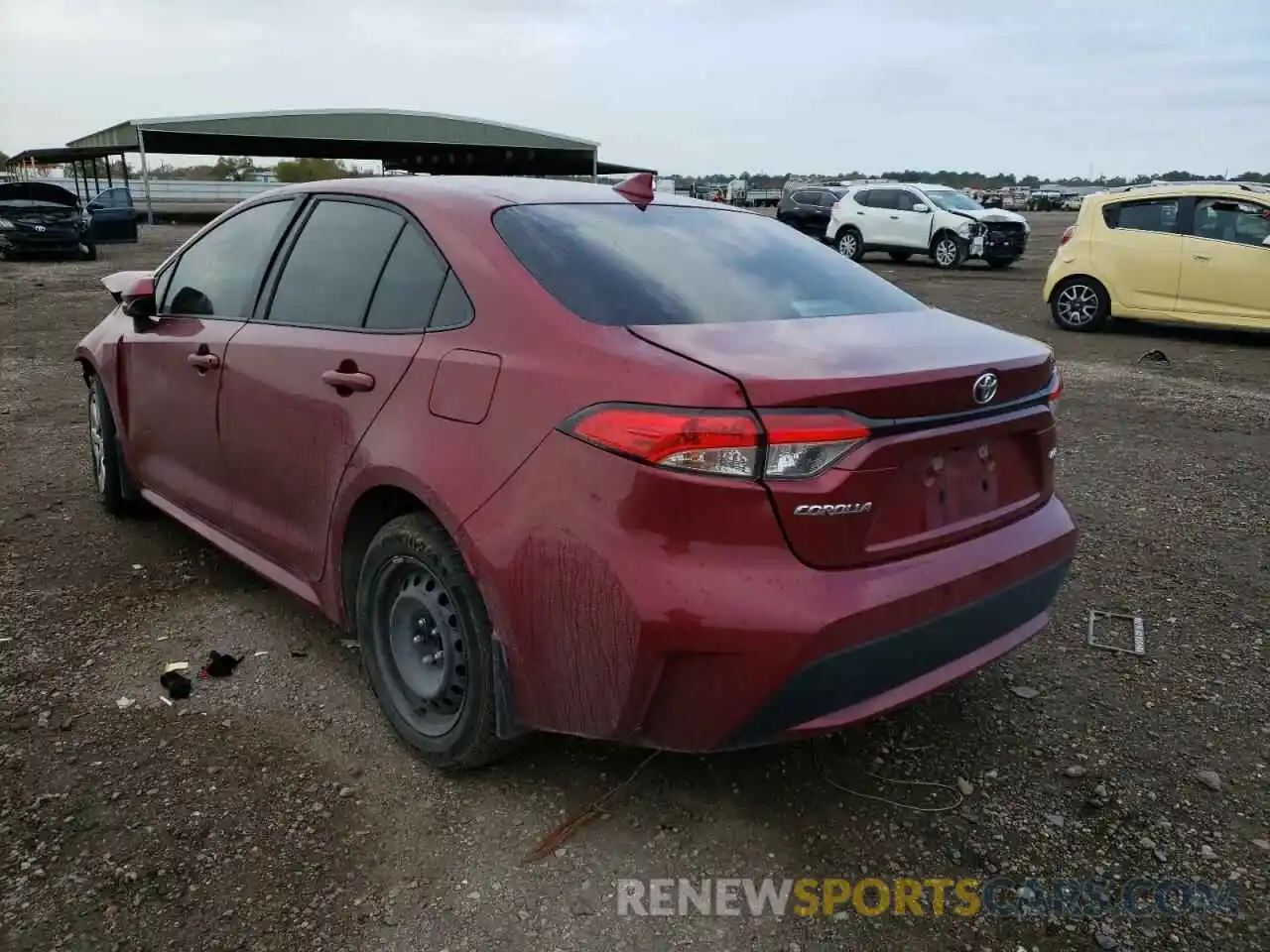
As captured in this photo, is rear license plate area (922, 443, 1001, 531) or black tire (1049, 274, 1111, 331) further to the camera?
black tire (1049, 274, 1111, 331)

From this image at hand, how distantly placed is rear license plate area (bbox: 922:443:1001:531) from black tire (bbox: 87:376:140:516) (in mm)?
3777

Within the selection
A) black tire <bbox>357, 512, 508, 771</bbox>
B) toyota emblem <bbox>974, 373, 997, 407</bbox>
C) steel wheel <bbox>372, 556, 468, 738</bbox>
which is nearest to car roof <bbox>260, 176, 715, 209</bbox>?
black tire <bbox>357, 512, 508, 771</bbox>

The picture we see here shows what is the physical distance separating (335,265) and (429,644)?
4.22ft

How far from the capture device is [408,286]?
2822 mm

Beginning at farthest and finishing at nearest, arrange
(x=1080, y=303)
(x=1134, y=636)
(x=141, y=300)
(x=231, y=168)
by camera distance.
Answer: (x=231, y=168), (x=1080, y=303), (x=141, y=300), (x=1134, y=636)

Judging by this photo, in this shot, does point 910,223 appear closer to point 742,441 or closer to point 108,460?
point 108,460

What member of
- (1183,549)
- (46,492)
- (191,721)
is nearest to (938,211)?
(1183,549)

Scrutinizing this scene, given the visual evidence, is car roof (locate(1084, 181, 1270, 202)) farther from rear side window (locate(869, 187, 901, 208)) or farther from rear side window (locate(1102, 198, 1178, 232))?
rear side window (locate(869, 187, 901, 208))

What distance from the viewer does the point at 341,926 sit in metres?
2.21

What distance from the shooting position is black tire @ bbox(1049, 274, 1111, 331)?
1164cm

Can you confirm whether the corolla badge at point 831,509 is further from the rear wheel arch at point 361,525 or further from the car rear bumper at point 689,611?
the rear wheel arch at point 361,525

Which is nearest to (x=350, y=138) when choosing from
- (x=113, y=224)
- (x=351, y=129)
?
(x=351, y=129)

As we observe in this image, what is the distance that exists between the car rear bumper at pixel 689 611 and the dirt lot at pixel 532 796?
0.43 metres

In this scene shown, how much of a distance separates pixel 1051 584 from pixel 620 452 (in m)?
1.39
